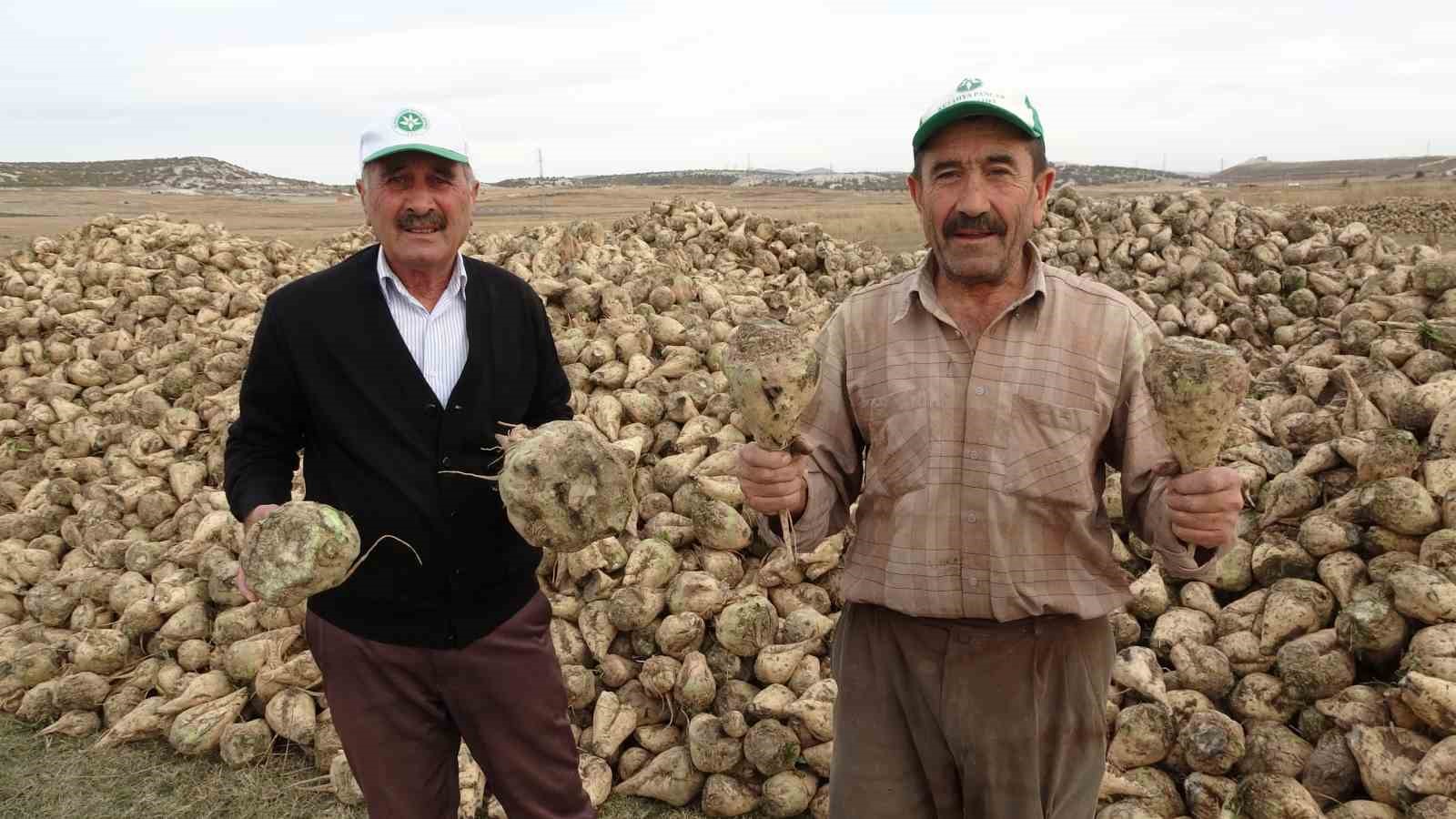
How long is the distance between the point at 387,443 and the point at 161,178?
2459 inches

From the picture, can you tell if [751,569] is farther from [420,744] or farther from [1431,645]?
[1431,645]

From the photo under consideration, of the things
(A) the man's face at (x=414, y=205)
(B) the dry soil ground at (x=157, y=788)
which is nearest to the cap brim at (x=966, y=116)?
(A) the man's face at (x=414, y=205)

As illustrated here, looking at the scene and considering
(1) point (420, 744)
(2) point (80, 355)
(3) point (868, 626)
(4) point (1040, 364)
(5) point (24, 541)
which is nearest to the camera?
(4) point (1040, 364)

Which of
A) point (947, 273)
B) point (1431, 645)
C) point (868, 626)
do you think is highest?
point (947, 273)

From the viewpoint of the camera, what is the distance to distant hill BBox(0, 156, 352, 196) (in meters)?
50.0

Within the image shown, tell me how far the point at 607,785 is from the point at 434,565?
2015 millimetres

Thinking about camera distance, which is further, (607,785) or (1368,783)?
(607,785)

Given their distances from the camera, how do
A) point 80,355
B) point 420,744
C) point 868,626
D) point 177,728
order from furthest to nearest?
point 80,355 → point 177,728 → point 420,744 → point 868,626

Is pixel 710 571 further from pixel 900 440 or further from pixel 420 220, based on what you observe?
pixel 420 220

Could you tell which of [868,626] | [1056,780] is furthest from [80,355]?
[1056,780]

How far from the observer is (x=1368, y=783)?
3303mm

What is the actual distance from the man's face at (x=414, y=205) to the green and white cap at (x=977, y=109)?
4.47ft

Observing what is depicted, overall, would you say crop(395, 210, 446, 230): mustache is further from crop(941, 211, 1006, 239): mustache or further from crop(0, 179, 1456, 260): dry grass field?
crop(0, 179, 1456, 260): dry grass field

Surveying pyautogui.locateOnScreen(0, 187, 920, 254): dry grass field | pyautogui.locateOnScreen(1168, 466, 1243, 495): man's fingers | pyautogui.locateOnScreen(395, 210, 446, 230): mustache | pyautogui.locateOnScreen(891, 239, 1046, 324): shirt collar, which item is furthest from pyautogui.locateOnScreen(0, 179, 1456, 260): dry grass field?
pyautogui.locateOnScreen(1168, 466, 1243, 495): man's fingers
